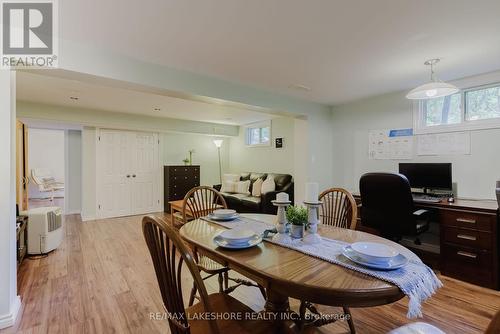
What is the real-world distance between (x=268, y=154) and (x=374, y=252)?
4865mm

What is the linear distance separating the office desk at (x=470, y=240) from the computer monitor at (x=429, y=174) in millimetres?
345

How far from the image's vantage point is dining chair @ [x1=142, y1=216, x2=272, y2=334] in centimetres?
86

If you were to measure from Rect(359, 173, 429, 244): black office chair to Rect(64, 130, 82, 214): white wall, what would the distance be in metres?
6.01

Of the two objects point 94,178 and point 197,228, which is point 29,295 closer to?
point 197,228

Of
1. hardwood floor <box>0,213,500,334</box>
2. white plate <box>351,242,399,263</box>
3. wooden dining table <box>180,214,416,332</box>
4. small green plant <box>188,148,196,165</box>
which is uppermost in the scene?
small green plant <box>188,148,196,165</box>

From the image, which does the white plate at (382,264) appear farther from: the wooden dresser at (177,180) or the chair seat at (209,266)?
the wooden dresser at (177,180)

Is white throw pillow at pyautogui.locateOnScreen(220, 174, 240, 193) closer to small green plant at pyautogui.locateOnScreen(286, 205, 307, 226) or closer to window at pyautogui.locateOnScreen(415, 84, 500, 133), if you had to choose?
window at pyautogui.locateOnScreen(415, 84, 500, 133)

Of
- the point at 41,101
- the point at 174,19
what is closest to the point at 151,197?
the point at 41,101

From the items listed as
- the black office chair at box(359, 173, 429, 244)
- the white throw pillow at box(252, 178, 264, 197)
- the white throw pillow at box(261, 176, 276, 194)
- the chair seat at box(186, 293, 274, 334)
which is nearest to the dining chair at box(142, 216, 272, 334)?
the chair seat at box(186, 293, 274, 334)

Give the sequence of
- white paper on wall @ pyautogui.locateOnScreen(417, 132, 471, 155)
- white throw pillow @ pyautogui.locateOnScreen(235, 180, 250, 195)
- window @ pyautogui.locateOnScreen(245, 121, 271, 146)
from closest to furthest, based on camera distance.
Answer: white paper on wall @ pyautogui.locateOnScreen(417, 132, 471, 155)
white throw pillow @ pyautogui.locateOnScreen(235, 180, 250, 195)
window @ pyautogui.locateOnScreen(245, 121, 271, 146)

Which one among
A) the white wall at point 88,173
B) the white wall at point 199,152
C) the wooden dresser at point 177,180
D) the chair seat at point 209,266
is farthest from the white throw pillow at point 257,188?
the white wall at point 88,173

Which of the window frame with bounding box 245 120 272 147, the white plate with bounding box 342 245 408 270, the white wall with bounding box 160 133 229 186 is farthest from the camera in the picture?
the white wall with bounding box 160 133 229 186

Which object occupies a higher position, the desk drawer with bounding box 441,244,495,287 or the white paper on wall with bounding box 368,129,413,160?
the white paper on wall with bounding box 368,129,413,160

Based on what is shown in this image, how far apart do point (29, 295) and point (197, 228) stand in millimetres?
1817
